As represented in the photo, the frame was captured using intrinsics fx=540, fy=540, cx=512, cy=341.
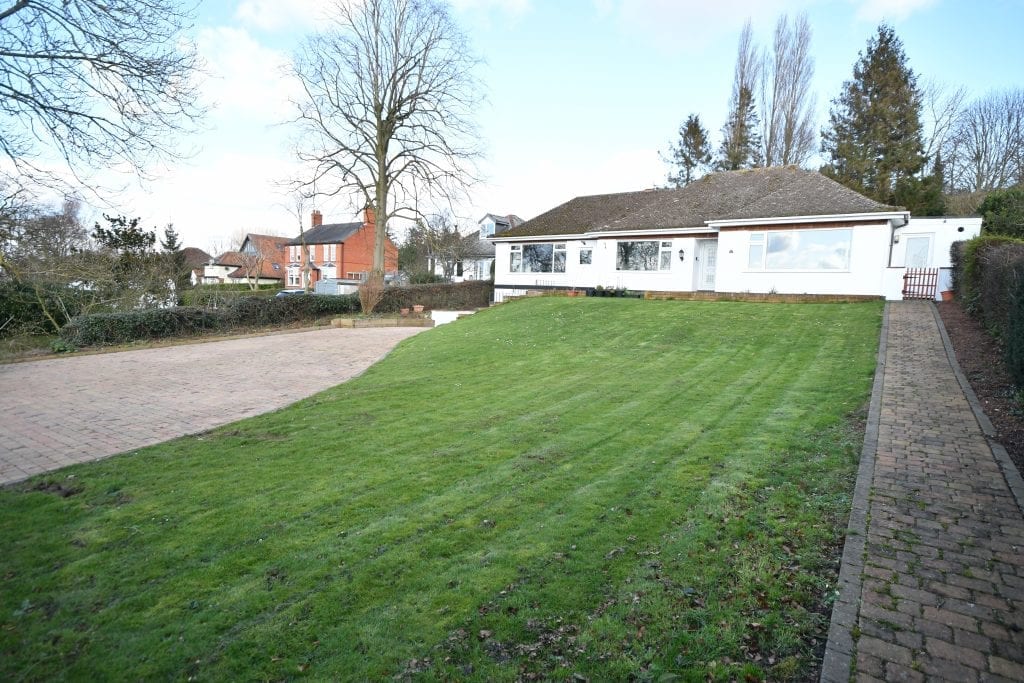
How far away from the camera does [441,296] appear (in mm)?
28891

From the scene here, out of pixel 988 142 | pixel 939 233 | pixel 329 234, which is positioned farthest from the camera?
pixel 329 234

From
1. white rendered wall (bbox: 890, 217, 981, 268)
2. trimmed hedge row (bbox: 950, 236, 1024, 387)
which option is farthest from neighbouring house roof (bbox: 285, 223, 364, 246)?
trimmed hedge row (bbox: 950, 236, 1024, 387)

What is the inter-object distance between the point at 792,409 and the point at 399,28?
2950 cm

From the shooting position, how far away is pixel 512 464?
18.5ft

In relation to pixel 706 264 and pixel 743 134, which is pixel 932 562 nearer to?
pixel 706 264

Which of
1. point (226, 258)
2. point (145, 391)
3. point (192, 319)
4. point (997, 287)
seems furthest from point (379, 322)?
point (226, 258)

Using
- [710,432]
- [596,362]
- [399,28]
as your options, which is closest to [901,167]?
[399,28]

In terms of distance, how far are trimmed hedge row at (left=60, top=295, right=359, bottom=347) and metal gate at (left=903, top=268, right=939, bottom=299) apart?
2303 centimetres

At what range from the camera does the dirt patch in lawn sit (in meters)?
6.15

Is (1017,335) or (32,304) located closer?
(1017,335)

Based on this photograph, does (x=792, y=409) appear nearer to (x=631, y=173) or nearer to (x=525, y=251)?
(x=525, y=251)

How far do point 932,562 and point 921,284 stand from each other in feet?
64.5

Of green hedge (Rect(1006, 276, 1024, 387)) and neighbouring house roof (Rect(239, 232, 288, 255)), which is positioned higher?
neighbouring house roof (Rect(239, 232, 288, 255))

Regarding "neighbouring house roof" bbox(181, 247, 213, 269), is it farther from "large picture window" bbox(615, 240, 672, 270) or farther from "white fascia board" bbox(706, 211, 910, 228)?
"white fascia board" bbox(706, 211, 910, 228)
